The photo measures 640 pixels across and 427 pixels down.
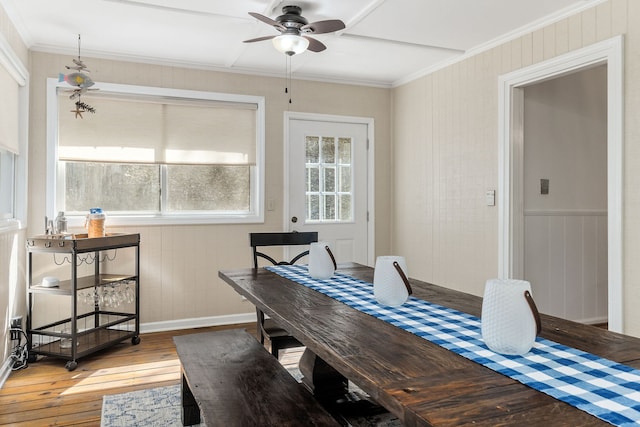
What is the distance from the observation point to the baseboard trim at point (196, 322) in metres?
3.95

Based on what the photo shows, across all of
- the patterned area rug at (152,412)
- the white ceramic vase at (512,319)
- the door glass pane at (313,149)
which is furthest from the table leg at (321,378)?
the door glass pane at (313,149)

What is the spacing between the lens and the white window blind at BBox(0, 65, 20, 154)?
113 inches

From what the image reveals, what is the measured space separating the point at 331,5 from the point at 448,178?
6.15 feet

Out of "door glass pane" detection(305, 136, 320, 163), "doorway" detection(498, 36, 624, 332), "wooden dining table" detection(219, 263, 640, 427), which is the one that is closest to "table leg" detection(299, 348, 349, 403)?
"wooden dining table" detection(219, 263, 640, 427)

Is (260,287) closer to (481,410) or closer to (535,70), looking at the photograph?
(481,410)

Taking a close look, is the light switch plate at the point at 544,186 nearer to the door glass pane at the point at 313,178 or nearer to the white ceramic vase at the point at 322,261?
the door glass pane at the point at 313,178

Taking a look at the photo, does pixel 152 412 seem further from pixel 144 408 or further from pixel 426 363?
pixel 426 363

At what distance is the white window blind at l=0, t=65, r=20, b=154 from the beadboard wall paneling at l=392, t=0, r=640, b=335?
3.29 metres

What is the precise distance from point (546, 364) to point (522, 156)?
275cm

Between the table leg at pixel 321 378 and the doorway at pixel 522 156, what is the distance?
1700 millimetres

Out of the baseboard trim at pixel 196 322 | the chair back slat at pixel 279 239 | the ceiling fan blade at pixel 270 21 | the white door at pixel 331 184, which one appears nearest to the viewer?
the ceiling fan blade at pixel 270 21

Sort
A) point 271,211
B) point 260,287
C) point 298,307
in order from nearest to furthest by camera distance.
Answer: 1. point 298,307
2. point 260,287
3. point 271,211

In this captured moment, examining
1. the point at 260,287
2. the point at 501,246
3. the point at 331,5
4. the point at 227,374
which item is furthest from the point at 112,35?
the point at 501,246

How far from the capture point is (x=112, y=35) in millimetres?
3373
